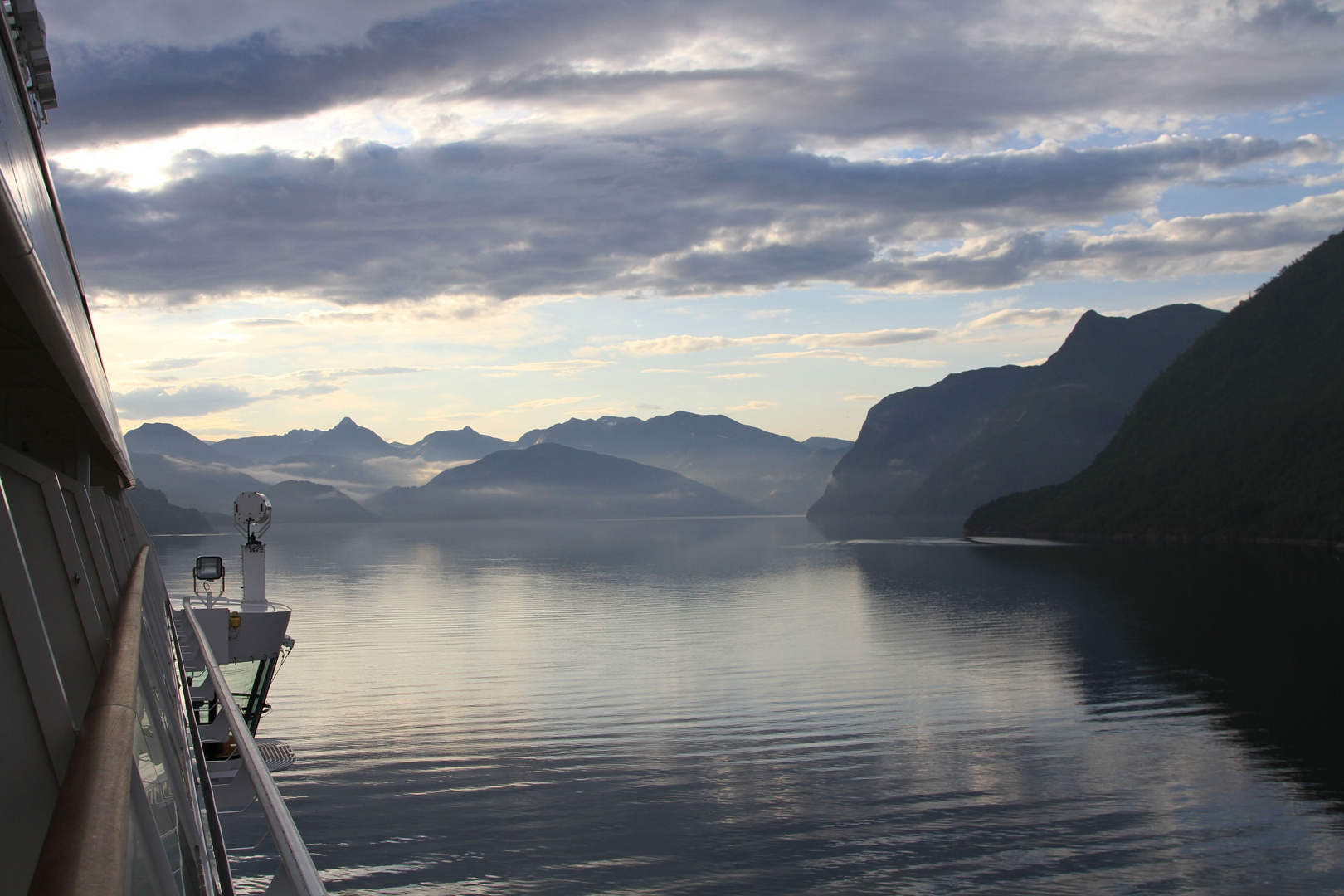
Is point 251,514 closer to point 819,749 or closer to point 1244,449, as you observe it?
point 819,749

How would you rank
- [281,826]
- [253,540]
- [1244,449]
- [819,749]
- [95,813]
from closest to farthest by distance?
[95,813] → [281,826] → [253,540] → [819,749] → [1244,449]

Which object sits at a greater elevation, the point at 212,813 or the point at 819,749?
the point at 212,813

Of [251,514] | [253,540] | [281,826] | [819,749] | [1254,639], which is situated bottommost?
[1254,639]

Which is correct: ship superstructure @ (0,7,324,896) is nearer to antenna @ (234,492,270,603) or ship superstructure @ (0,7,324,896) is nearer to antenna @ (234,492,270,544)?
antenna @ (234,492,270,603)

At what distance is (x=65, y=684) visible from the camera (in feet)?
11.3

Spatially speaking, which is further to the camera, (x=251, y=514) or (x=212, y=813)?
(x=251, y=514)

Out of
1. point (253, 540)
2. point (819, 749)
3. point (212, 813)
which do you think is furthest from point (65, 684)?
point (819, 749)

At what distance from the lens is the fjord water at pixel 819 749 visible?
18141mm

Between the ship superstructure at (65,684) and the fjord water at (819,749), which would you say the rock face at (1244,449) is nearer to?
the fjord water at (819,749)

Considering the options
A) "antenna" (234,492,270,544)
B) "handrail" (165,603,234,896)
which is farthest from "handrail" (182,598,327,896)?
"antenna" (234,492,270,544)

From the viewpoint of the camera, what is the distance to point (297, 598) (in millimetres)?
72375

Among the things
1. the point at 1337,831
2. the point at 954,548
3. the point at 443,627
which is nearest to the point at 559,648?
the point at 443,627

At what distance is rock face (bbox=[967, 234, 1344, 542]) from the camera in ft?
441

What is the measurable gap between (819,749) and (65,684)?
25.0 meters
